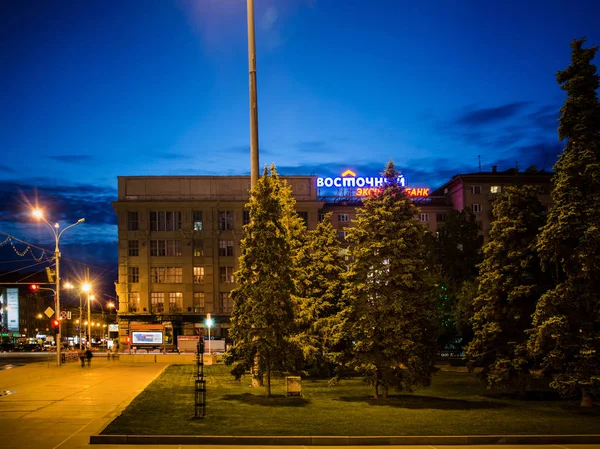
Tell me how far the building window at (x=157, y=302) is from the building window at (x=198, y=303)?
4.71 meters

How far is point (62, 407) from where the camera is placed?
76.2 ft

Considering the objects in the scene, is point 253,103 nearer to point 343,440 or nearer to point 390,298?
point 390,298

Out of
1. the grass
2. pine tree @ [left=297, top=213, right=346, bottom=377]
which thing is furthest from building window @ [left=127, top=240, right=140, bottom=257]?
the grass

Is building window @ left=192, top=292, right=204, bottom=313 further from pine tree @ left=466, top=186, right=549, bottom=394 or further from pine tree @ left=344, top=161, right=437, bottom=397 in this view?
pine tree @ left=344, top=161, right=437, bottom=397

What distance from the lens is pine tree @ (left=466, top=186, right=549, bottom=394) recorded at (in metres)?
27.2

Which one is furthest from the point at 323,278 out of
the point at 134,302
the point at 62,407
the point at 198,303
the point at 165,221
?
the point at 134,302

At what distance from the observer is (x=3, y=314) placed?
169750mm

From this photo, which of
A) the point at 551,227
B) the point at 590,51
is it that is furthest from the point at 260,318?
the point at 590,51

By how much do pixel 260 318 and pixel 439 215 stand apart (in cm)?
8532

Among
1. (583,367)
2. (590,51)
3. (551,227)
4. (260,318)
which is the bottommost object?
(583,367)

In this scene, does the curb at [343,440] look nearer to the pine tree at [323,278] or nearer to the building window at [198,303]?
the pine tree at [323,278]

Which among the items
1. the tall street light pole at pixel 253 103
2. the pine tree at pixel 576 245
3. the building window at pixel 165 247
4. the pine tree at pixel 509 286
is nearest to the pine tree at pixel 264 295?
the tall street light pole at pixel 253 103

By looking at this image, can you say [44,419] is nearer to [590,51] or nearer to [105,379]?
[105,379]

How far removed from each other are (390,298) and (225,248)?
7058 centimetres
